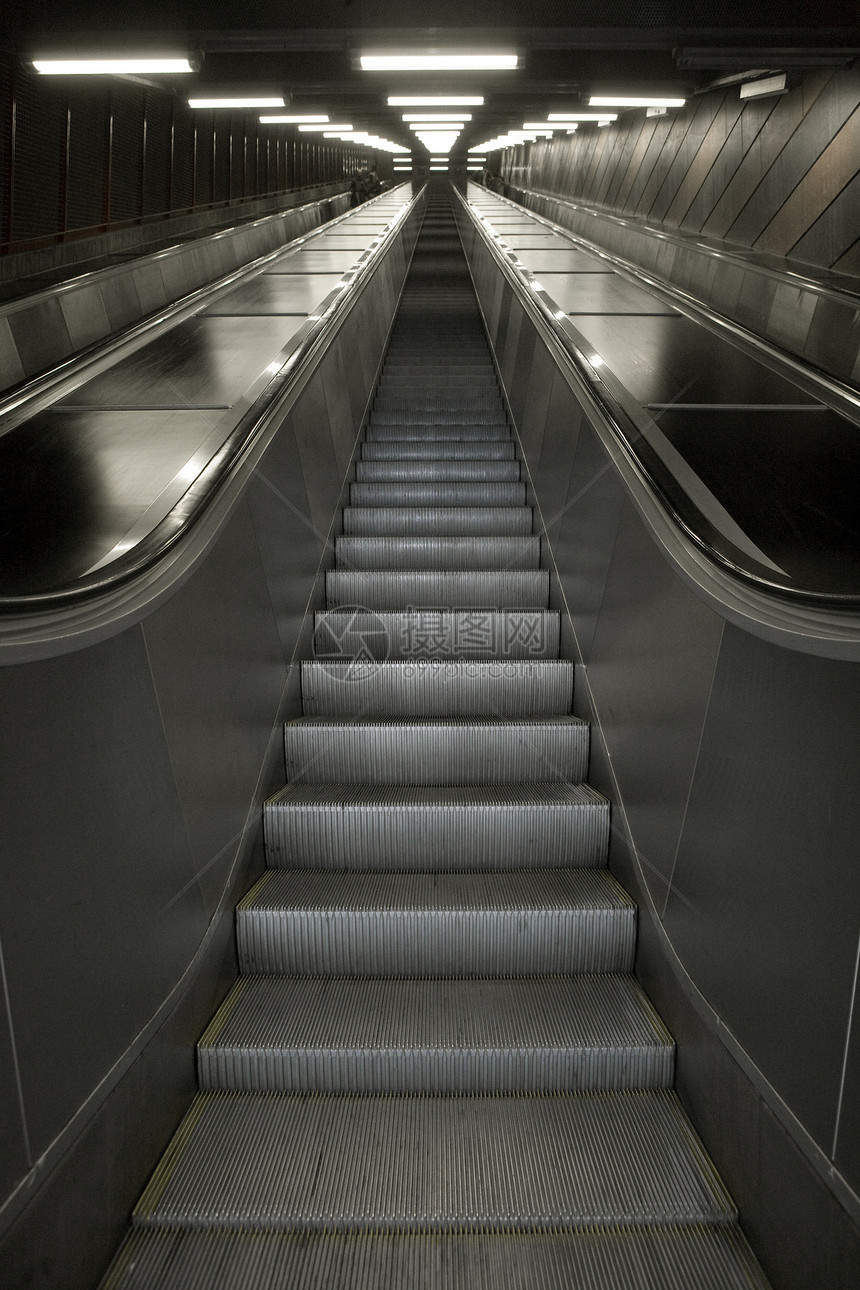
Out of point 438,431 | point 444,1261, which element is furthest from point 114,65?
point 444,1261

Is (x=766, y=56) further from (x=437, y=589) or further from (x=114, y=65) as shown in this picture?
(x=437, y=589)

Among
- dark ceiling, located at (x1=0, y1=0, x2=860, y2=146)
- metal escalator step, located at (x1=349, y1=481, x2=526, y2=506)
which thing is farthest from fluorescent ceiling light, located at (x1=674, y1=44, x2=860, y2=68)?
metal escalator step, located at (x1=349, y1=481, x2=526, y2=506)

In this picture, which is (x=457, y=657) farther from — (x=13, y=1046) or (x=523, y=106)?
(x=523, y=106)

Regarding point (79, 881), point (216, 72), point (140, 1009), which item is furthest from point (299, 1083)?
point (216, 72)

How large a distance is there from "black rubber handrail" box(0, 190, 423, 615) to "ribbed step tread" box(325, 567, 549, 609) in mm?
843

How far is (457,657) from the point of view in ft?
11.1

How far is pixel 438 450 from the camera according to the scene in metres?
5.00

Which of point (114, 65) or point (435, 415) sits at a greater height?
point (114, 65)

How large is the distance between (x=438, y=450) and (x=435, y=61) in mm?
4006

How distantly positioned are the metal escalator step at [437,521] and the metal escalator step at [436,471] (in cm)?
53

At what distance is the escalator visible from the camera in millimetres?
1646

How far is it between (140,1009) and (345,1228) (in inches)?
23.4

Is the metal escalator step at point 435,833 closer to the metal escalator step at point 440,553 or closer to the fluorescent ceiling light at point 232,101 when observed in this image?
the metal escalator step at point 440,553

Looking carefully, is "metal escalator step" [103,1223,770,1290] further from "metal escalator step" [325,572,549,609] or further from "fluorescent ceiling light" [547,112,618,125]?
"fluorescent ceiling light" [547,112,618,125]
